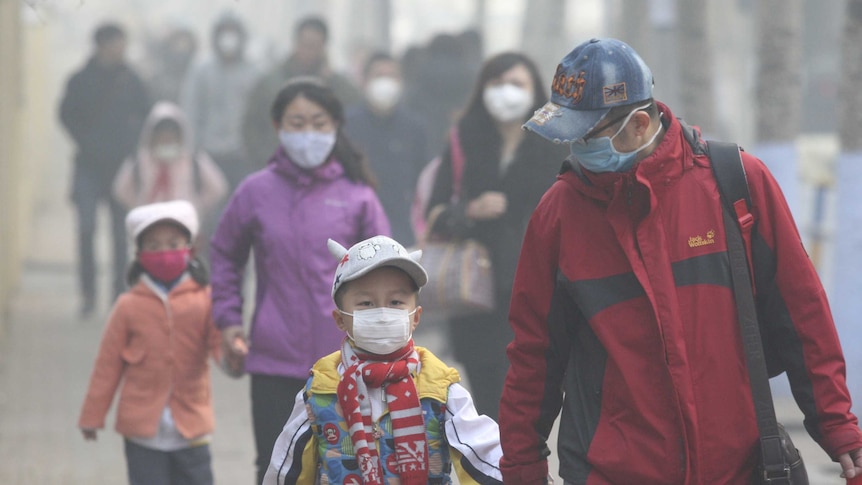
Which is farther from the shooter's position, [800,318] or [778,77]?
[778,77]

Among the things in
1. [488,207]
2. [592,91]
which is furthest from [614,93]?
[488,207]

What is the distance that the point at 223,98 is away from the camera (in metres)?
13.9

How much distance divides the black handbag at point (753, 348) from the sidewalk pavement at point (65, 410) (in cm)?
372

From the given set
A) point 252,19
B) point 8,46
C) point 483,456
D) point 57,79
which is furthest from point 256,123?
point 252,19

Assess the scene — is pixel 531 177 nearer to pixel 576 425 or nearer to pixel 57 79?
pixel 576 425

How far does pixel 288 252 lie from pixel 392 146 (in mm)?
5665

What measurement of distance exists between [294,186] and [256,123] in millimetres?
6203

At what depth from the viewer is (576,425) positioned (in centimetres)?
376

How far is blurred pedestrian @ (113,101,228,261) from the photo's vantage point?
11.6 metres

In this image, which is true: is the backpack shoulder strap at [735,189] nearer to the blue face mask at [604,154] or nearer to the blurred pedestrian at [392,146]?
the blue face mask at [604,154]

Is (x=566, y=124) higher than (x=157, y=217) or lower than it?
higher

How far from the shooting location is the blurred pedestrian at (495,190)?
6758mm

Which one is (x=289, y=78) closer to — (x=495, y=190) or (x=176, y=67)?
(x=495, y=190)

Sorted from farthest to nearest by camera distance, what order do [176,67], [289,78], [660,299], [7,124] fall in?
1. [176,67]
2. [7,124]
3. [289,78]
4. [660,299]
